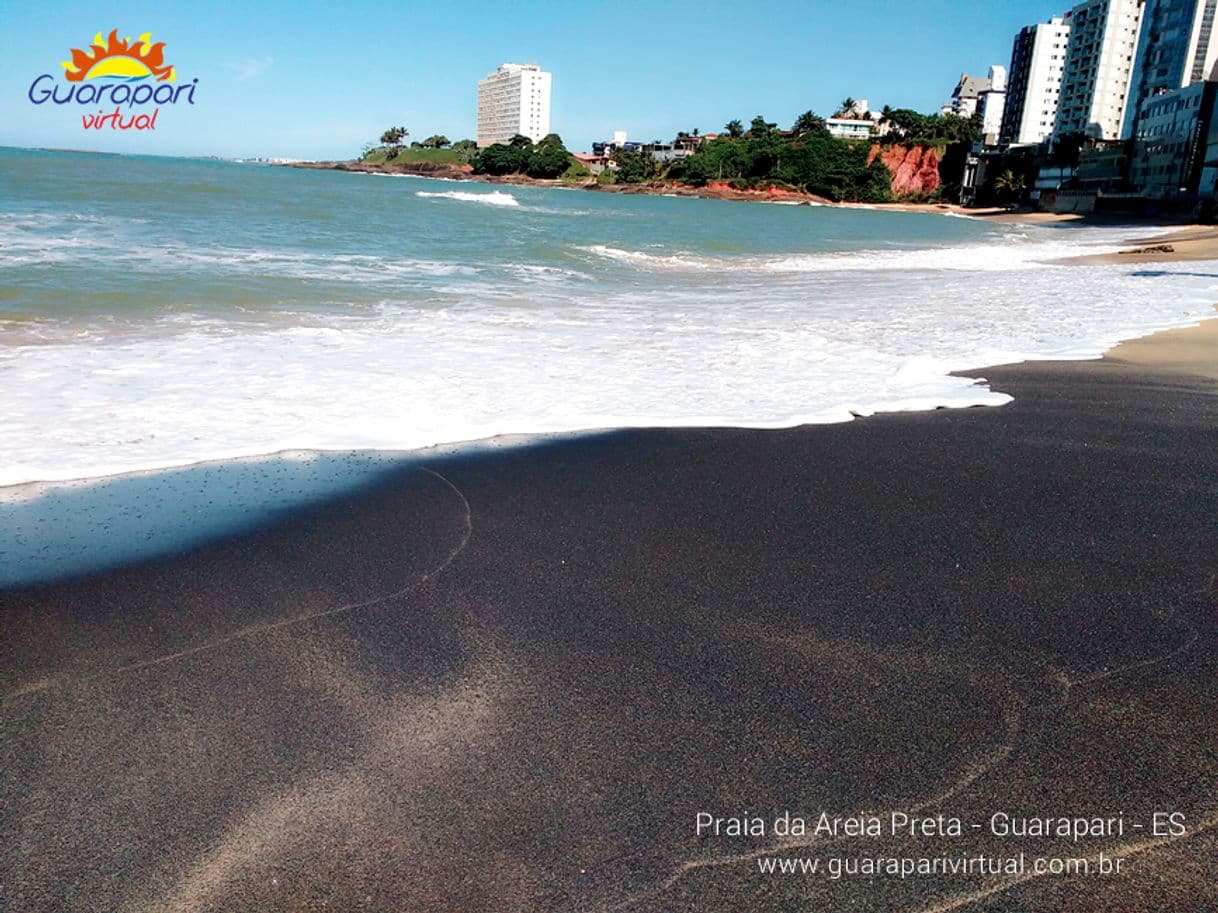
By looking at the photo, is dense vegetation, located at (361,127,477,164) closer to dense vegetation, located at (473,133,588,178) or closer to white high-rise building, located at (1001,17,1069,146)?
dense vegetation, located at (473,133,588,178)

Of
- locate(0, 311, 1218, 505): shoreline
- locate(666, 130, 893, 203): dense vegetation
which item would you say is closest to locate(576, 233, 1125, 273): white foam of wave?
locate(0, 311, 1218, 505): shoreline

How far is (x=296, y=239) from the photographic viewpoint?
67.8ft

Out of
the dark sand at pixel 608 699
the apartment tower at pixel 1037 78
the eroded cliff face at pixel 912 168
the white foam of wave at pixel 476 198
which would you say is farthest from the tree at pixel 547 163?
the dark sand at pixel 608 699

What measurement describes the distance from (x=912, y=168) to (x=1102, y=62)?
26316 mm

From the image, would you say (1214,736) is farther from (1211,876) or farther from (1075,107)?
(1075,107)

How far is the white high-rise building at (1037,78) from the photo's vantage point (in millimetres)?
126000

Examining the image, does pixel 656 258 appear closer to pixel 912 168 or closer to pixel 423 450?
pixel 423 450

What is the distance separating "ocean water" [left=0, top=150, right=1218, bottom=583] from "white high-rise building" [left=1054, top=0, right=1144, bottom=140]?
115 metres

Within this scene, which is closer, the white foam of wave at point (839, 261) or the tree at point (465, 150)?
the white foam of wave at point (839, 261)

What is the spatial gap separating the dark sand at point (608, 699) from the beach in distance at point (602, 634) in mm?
13

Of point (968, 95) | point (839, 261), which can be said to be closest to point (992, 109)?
point (968, 95)

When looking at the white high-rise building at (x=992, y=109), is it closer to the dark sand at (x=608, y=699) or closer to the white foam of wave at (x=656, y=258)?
the white foam of wave at (x=656, y=258)

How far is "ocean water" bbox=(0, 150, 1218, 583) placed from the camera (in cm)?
552

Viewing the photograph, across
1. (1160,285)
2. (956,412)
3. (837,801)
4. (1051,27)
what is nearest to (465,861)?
(837,801)
